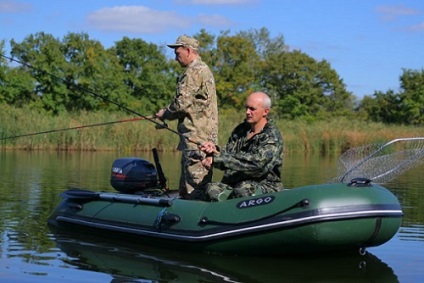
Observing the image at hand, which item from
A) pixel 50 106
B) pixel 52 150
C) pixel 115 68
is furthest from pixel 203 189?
pixel 115 68

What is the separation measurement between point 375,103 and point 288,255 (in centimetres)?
4590

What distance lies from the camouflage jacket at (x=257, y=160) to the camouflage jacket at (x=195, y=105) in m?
0.69

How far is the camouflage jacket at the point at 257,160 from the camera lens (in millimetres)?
7320

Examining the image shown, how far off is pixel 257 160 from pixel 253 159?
4cm

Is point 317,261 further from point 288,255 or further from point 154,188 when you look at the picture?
point 154,188

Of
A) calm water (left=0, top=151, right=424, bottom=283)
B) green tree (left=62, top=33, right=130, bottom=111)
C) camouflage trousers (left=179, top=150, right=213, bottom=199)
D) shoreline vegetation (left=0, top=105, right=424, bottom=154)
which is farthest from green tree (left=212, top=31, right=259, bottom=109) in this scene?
camouflage trousers (left=179, top=150, right=213, bottom=199)

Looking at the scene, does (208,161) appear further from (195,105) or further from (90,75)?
(90,75)

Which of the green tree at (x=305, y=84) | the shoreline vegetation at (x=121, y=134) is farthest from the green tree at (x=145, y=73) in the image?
the shoreline vegetation at (x=121, y=134)

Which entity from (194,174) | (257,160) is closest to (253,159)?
(257,160)

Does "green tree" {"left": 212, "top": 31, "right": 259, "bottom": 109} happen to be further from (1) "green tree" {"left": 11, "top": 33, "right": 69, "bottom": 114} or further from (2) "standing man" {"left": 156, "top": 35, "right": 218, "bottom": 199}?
(2) "standing man" {"left": 156, "top": 35, "right": 218, "bottom": 199}

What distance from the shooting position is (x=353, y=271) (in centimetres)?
682

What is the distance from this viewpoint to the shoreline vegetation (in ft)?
88.8

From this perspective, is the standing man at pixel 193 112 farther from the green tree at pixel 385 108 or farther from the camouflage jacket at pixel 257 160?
the green tree at pixel 385 108

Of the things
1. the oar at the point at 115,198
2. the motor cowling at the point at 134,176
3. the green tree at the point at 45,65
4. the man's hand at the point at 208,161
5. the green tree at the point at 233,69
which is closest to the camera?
the man's hand at the point at 208,161
